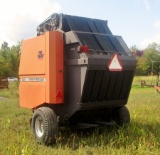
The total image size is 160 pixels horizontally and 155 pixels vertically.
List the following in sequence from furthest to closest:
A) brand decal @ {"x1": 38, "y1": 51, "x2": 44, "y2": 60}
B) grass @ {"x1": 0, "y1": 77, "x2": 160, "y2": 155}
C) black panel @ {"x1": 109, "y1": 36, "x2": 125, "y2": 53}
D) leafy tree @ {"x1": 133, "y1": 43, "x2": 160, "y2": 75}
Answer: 1. leafy tree @ {"x1": 133, "y1": 43, "x2": 160, "y2": 75}
2. black panel @ {"x1": 109, "y1": 36, "x2": 125, "y2": 53}
3. brand decal @ {"x1": 38, "y1": 51, "x2": 44, "y2": 60}
4. grass @ {"x1": 0, "y1": 77, "x2": 160, "y2": 155}

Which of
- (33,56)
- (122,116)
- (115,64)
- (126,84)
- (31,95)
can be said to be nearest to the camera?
(115,64)

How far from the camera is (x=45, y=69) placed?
5758 mm

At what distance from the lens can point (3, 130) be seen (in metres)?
6.77

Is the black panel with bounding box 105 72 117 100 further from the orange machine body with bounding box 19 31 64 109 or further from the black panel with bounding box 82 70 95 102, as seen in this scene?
the orange machine body with bounding box 19 31 64 109

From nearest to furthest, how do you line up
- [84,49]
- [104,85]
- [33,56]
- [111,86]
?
[84,49] → [104,85] → [111,86] → [33,56]

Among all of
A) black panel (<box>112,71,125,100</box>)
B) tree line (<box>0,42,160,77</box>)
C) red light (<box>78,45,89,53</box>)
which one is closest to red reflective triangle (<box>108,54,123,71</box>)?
black panel (<box>112,71,125,100</box>)

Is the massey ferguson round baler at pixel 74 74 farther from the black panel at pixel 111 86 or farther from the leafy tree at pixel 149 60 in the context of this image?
the leafy tree at pixel 149 60

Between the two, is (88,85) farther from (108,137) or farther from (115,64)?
(108,137)

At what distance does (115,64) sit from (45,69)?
1467 mm

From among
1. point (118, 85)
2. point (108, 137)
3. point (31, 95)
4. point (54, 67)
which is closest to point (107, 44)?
point (118, 85)

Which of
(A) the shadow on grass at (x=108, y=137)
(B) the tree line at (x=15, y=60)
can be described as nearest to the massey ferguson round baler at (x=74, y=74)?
(A) the shadow on grass at (x=108, y=137)

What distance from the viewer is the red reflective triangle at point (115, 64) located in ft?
18.2

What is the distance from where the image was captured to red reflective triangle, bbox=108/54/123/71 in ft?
18.2

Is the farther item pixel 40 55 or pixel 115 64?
pixel 40 55
